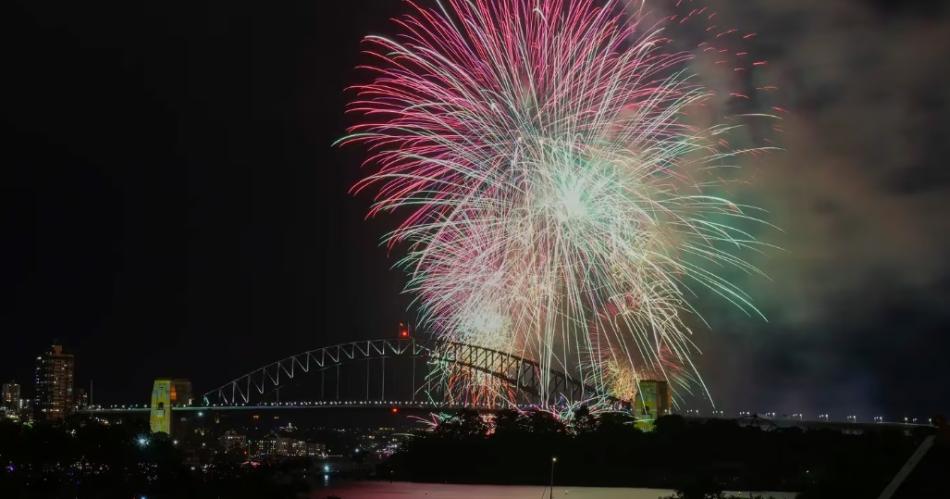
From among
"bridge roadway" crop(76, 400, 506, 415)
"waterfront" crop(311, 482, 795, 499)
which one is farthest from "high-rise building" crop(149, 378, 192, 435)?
"waterfront" crop(311, 482, 795, 499)

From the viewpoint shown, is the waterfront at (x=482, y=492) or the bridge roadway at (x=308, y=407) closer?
the waterfront at (x=482, y=492)

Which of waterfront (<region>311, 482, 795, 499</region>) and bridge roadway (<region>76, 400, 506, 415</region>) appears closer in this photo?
waterfront (<region>311, 482, 795, 499</region>)

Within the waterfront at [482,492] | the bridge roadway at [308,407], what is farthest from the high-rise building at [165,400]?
the waterfront at [482,492]

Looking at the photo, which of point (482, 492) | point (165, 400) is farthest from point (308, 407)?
point (482, 492)

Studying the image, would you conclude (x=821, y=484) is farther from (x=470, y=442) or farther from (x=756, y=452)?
(x=470, y=442)

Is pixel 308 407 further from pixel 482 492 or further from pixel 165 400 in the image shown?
pixel 482 492

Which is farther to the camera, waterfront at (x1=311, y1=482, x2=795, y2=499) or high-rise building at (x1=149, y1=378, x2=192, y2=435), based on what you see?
high-rise building at (x1=149, y1=378, x2=192, y2=435)

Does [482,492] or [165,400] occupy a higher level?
[165,400]

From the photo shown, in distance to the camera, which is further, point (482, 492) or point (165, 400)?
point (165, 400)

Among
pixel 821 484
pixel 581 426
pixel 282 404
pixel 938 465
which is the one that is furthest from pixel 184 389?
pixel 938 465

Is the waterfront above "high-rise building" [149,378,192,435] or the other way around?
the other way around

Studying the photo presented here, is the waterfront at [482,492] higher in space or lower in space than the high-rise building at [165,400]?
lower

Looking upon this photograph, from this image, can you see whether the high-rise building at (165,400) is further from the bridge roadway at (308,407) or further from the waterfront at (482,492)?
the waterfront at (482,492)

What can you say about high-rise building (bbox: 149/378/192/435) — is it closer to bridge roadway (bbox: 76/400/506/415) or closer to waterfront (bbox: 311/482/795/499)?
bridge roadway (bbox: 76/400/506/415)
